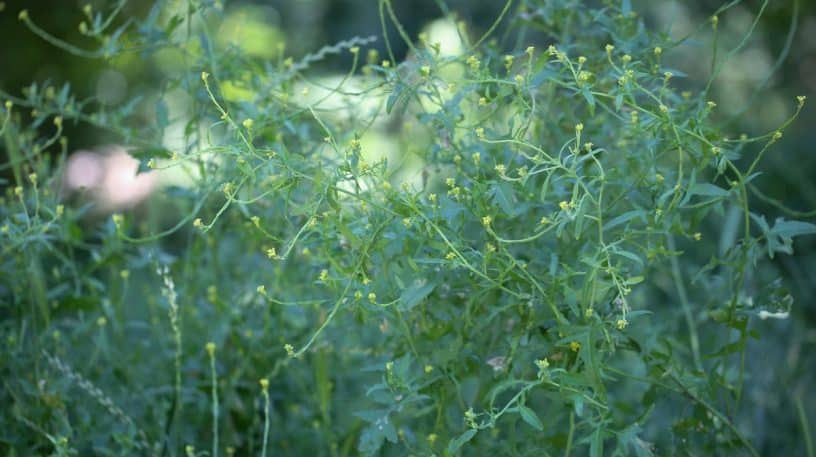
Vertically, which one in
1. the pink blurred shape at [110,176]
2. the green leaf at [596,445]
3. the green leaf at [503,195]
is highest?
the pink blurred shape at [110,176]

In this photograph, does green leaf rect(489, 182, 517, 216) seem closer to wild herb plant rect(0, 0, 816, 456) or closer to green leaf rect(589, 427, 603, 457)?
wild herb plant rect(0, 0, 816, 456)

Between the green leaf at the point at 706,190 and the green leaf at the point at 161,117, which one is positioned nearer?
the green leaf at the point at 706,190

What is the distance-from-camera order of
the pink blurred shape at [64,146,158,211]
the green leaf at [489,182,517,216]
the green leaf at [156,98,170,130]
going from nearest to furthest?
1. the green leaf at [489,182,517,216]
2. the green leaf at [156,98,170,130]
3. the pink blurred shape at [64,146,158,211]

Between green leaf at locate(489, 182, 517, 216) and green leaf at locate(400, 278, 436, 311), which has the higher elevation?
green leaf at locate(489, 182, 517, 216)

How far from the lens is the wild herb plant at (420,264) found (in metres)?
1.35

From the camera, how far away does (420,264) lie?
1.44m

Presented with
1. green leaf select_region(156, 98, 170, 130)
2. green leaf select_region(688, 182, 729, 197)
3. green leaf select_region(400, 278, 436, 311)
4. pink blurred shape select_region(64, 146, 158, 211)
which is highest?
pink blurred shape select_region(64, 146, 158, 211)

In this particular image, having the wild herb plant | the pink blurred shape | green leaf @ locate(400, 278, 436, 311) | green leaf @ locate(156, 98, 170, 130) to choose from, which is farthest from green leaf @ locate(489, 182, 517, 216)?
the pink blurred shape

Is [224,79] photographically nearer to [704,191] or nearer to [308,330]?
[308,330]

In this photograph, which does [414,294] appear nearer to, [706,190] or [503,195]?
[503,195]

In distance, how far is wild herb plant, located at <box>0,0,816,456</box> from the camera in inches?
53.1

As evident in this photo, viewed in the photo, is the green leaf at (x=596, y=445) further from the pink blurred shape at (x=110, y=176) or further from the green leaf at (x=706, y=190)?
the pink blurred shape at (x=110, y=176)

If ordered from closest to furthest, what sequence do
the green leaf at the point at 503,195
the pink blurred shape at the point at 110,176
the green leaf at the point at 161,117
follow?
the green leaf at the point at 503,195
the green leaf at the point at 161,117
the pink blurred shape at the point at 110,176

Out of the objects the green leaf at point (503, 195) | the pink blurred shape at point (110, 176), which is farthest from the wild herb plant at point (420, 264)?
the pink blurred shape at point (110, 176)
